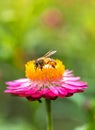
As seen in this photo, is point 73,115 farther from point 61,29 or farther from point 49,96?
point 49,96

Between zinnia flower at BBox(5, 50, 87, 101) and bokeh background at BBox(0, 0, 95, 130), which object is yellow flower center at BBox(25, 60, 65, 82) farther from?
bokeh background at BBox(0, 0, 95, 130)

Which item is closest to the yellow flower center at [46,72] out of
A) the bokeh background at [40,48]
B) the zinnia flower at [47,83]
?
the zinnia flower at [47,83]

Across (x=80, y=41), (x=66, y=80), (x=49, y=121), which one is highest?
(x=80, y=41)

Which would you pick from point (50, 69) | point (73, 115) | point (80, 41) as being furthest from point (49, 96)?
point (80, 41)

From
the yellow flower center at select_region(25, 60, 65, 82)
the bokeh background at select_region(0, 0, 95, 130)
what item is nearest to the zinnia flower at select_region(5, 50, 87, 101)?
the yellow flower center at select_region(25, 60, 65, 82)

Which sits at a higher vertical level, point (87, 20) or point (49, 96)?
point (87, 20)

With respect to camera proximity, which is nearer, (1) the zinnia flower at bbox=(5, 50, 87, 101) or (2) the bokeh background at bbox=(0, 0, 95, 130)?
(1) the zinnia flower at bbox=(5, 50, 87, 101)

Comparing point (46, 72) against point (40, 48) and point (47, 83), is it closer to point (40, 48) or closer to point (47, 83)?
point (47, 83)
